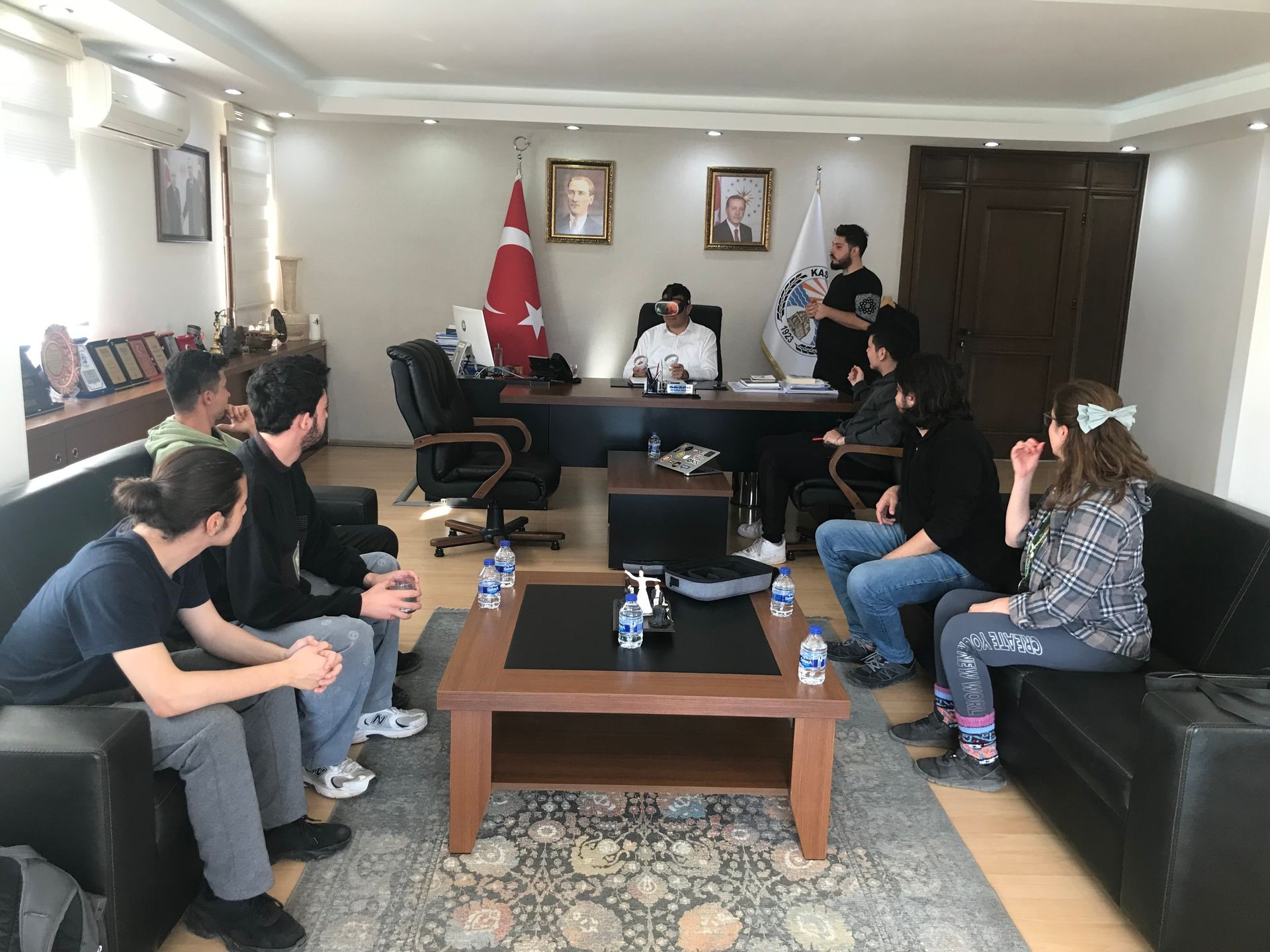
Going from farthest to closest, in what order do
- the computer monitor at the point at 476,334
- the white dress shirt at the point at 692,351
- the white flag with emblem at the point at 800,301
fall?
the white flag with emblem at the point at 800,301 < the white dress shirt at the point at 692,351 < the computer monitor at the point at 476,334

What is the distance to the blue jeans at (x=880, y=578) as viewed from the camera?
3.24 meters

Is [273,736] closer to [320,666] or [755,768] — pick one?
[320,666]

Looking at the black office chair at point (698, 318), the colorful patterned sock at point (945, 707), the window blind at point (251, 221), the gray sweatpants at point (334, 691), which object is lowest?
the colorful patterned sock at point (945, 707)

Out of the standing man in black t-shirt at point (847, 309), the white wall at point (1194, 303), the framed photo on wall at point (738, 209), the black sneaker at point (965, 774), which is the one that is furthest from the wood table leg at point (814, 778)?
the framed photo on wall at point (738, 209)

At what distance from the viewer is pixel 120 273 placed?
4910 mm

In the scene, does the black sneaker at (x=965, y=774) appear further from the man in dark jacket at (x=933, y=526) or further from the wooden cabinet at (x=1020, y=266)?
the wooden cabinet at (x=1020, y=266)

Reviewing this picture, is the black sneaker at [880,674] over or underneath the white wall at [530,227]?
underneath

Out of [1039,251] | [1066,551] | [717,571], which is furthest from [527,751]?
[1039,251]

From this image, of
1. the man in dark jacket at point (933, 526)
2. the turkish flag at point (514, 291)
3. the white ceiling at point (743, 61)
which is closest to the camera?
the man in dark jacket at point (933, 526)

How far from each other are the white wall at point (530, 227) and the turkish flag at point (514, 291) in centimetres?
24

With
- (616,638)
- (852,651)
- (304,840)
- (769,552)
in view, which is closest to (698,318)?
(769,552)

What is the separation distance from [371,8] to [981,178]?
14.4 ft

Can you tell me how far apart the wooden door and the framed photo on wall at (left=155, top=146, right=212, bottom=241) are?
16.2 feet

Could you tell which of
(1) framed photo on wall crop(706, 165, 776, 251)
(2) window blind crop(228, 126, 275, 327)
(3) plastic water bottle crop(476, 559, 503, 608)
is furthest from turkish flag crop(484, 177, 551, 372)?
(3) plastic water bottle crop(476, 559, 503, 608)
